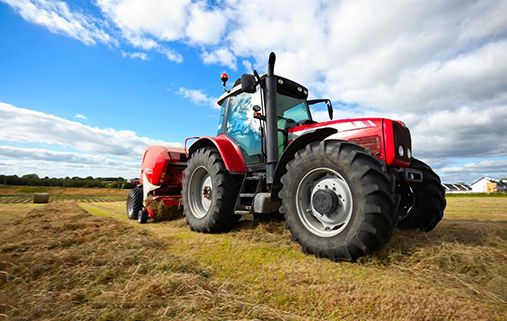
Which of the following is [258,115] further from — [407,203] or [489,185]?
[489,185]

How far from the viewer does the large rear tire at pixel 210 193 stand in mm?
3824

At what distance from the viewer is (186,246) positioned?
114 inches

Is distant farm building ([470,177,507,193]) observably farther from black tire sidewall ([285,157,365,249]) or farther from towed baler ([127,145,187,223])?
black tire sidewall ([285,157,365,249])

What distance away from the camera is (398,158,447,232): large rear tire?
3356 millimetres

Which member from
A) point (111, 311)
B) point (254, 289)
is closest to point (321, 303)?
point (254, 289)

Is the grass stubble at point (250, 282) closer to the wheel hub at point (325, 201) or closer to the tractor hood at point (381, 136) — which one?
the wheel hub at point (325, 201)

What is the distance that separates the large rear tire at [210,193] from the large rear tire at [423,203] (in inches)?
90.4

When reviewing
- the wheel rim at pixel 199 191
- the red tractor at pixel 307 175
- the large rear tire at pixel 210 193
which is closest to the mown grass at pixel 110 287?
the red tractor at pixel 307 175

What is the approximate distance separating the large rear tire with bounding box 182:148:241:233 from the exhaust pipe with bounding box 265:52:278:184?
0.73 meters

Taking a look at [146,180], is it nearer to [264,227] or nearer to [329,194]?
[264,227]

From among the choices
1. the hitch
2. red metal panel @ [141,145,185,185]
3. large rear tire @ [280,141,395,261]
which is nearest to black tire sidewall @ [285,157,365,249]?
large rear tire @ [280,141,395,261]

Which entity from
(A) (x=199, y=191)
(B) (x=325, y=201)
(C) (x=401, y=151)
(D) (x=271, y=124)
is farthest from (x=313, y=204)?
(A) (x=199, y=191)

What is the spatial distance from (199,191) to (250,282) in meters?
3.02

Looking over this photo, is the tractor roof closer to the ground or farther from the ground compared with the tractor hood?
farther from the ground
